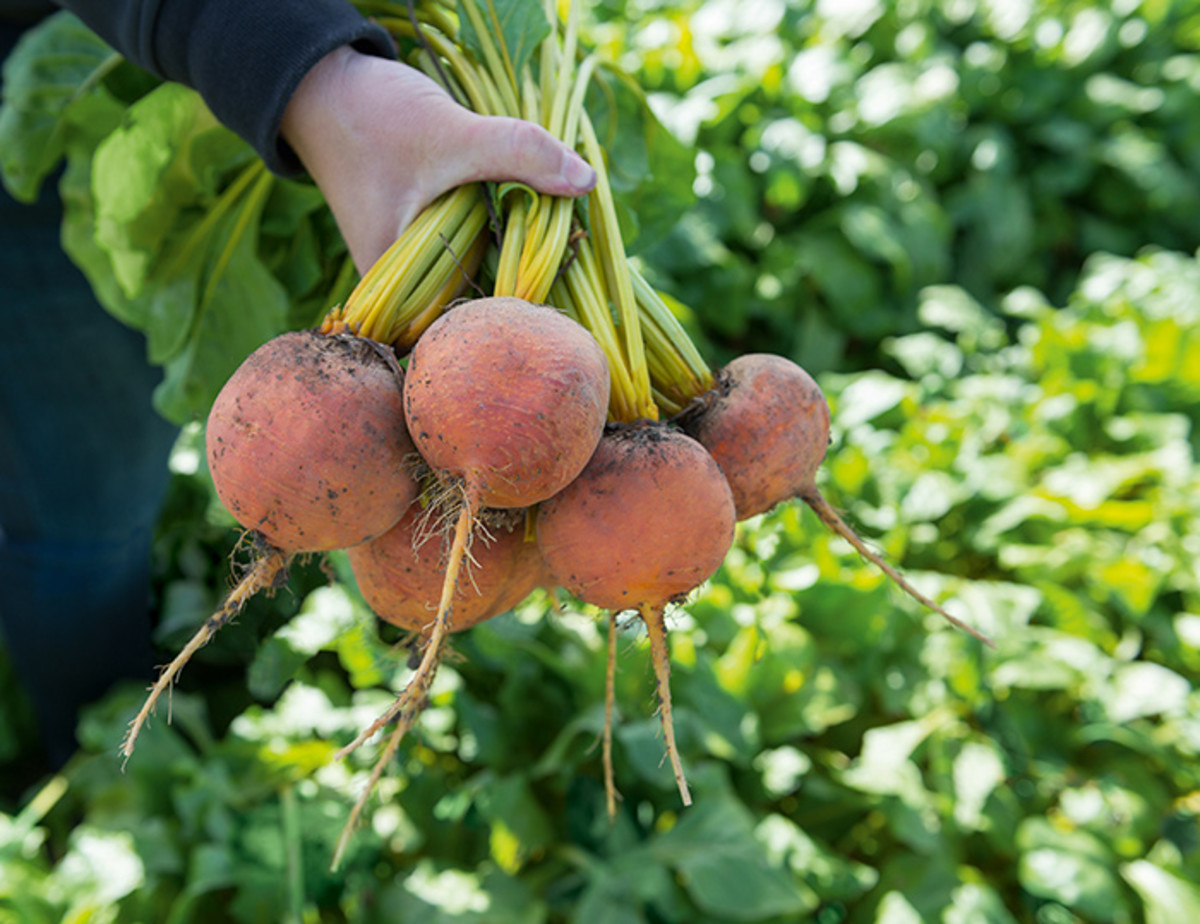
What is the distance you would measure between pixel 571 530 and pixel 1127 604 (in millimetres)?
1635

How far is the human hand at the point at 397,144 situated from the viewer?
0.73 metres

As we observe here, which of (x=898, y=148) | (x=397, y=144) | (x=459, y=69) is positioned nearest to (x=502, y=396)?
(x=397, y=144)

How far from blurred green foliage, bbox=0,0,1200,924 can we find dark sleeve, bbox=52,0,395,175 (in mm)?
279

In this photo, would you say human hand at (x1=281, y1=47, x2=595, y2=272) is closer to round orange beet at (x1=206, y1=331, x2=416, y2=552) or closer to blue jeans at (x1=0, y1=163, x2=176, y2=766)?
round orange beet at (x1=206, y1=331, x2=416, y2=552)

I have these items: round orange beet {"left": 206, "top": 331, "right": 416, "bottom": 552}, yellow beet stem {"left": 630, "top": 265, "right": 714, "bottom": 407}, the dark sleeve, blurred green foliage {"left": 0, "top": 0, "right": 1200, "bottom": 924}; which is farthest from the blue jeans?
yellow beet stem {"left": 630, "top": 265, "right": 714, "bottom": 407}

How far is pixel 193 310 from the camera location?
1053 millimetres

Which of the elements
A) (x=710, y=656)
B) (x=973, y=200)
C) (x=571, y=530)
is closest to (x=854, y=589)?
(x=710, y=656)

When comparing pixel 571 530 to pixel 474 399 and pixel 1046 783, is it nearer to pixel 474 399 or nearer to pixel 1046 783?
pixel 474 399

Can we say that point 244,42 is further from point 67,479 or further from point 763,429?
point 67,479

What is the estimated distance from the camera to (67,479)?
4.93ft

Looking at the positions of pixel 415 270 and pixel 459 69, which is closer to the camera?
pixel 415 270

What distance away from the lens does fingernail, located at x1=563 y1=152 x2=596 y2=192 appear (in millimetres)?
741

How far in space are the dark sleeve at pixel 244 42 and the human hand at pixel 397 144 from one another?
0.07ft

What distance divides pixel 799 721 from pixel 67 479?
135 cm
